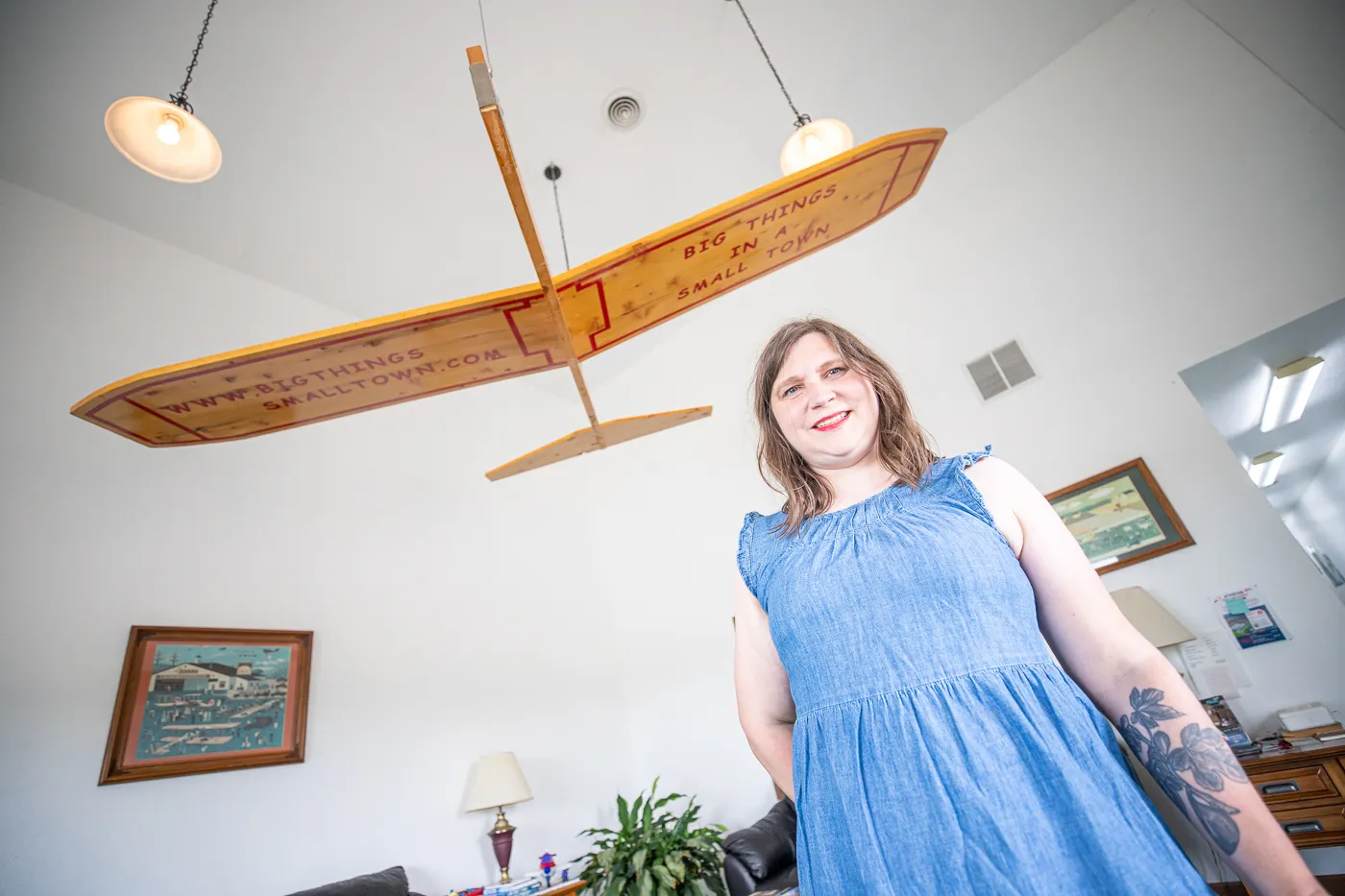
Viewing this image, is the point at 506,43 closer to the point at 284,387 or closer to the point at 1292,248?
the point at 284,387

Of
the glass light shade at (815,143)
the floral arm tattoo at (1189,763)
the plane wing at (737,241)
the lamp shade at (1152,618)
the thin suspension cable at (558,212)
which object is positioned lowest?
the floral arm tattoo at (1189,763)

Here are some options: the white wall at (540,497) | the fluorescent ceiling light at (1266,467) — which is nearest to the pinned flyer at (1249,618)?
the white wall at (540,497)

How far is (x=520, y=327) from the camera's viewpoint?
8.19 feet

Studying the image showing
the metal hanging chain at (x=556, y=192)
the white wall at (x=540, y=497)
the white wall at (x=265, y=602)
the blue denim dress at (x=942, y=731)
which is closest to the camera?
the blue denim dress at (x=942, y=731)

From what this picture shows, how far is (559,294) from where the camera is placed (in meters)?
2.48

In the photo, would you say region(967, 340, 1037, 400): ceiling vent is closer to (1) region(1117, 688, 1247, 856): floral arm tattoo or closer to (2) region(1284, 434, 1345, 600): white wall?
(1) region(1117, 688, 1247, 856): floral arm tattoo

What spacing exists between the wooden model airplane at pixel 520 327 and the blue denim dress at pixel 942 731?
159cm

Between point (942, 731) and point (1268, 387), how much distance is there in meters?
5.10

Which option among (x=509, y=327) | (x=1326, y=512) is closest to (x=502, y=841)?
(x=509, y=327)

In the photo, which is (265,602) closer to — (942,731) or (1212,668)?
(942,731)

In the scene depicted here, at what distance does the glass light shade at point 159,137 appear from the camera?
2.34 m

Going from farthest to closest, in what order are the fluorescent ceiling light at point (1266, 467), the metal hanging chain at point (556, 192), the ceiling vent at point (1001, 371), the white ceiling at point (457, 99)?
the fluorescent ceiling light at point (1266, 467) < the metal hanging chain at point (556, 192) < the ceiling vent at point (1001, 371) < the white ceiling at point (457, 99)

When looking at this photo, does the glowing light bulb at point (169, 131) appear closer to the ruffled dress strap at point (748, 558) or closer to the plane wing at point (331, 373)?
the plane wing at point (331, 373)

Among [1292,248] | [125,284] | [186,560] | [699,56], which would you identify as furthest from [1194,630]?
[125,284]
